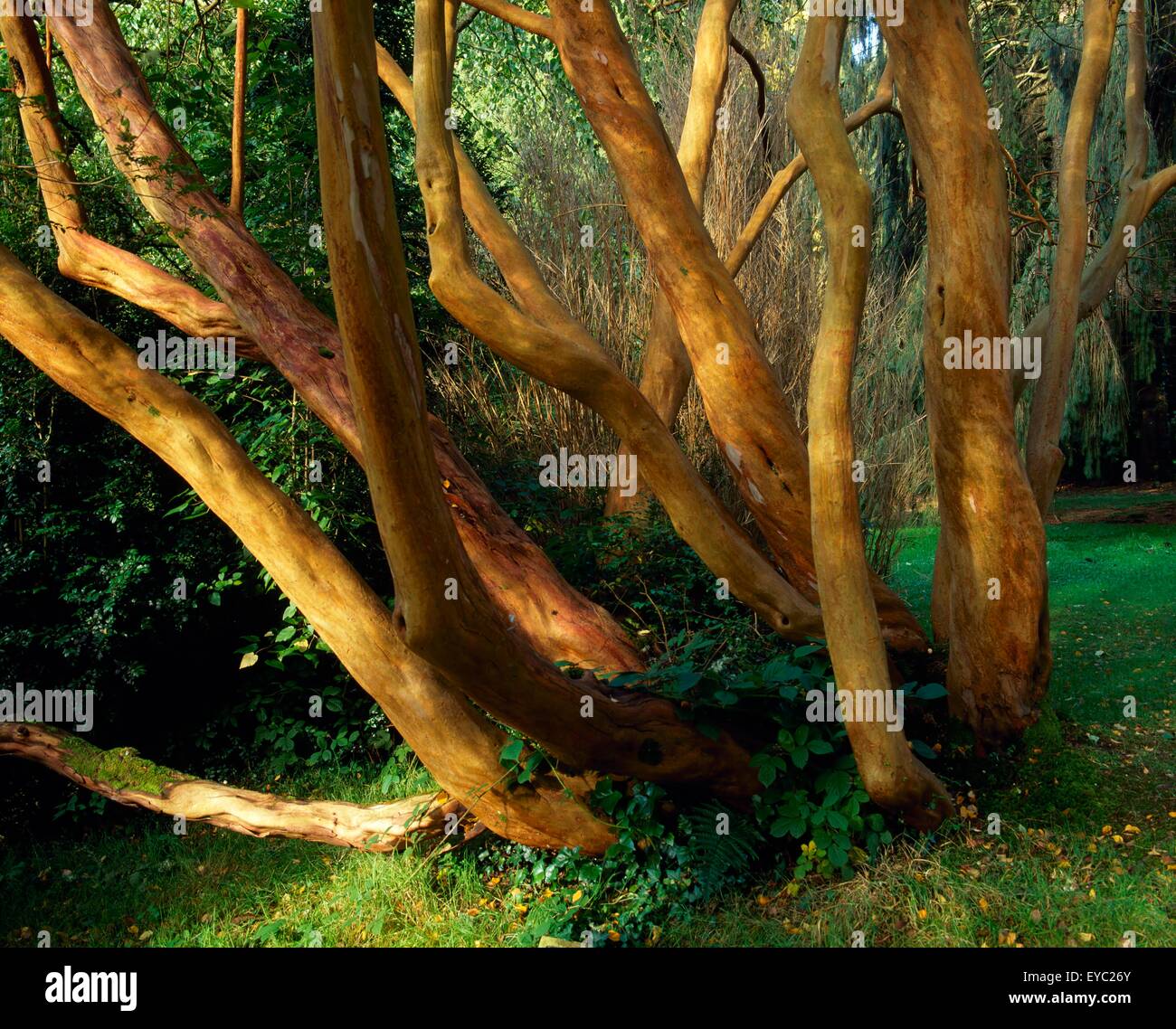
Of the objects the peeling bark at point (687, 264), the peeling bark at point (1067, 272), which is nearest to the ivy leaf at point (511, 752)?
the peeling bark at point (687, 264)

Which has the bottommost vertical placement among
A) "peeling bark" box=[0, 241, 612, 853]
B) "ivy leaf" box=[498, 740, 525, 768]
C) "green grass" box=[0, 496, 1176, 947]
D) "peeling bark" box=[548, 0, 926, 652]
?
"green grass" box=[0, 496, 1176, 947]

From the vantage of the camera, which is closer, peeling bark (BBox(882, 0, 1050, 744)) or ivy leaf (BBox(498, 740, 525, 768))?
ivy leaf (BBox(498, 740, 525, 768))

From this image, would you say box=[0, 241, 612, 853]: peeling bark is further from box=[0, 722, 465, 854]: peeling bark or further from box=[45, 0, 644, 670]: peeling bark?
box=[45, 0, 644, 670]: peeling bark

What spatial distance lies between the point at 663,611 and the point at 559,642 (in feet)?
3.60

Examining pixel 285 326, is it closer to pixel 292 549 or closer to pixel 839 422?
pixel 292 549

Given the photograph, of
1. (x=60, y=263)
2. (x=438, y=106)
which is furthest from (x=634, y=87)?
(x=60, y=263)

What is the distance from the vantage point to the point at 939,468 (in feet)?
15.2

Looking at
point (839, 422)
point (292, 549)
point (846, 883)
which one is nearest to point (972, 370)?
point (839, 422)

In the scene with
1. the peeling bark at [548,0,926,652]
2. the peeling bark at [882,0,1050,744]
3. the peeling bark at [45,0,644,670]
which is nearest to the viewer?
the peeling bark at [882,0,1050,744]

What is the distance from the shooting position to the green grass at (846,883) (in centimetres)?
371

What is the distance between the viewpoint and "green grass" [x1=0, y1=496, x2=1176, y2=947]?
146 inches

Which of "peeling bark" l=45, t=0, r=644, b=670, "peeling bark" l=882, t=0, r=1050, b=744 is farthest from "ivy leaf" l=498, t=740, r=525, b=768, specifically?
"peeling bark" l=882, t=0, r=1050, b=744

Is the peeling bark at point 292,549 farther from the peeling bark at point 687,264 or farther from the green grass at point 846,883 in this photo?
the peeling bark at point 687,264

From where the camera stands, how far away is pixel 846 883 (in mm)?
3967
